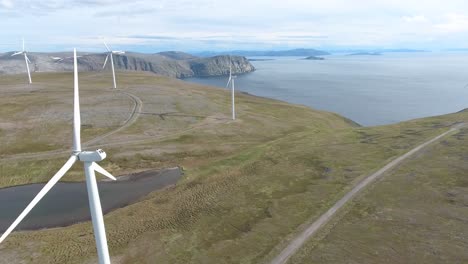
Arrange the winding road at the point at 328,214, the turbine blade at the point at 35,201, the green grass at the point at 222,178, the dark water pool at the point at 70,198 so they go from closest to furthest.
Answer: the turbine blade at the point at 35,201 < the winding road at the point at 328,214 < the green grass at the point at 222,178 < the dark water pool at the point at 70,198

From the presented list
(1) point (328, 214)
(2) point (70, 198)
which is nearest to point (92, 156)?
(1) point (328, 214)

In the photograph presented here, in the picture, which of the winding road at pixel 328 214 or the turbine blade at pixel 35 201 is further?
the winding road at pixel 328 214

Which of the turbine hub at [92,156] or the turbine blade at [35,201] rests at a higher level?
the turbine hub at [92,156]

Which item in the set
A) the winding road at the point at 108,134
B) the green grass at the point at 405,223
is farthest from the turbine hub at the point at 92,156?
the winding road at the point at 108,134

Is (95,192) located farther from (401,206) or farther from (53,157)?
(53,157)

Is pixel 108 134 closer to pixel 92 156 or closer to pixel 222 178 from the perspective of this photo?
pixel 222 178

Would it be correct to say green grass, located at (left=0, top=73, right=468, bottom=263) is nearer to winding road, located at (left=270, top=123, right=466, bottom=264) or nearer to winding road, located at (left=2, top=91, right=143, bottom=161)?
winding road, located at (left=270, top=123, right=466, bottom=264)

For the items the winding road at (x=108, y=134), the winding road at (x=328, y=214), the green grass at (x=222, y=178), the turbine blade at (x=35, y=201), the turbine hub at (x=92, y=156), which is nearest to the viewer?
the turbine blade at (x=35, y=201)

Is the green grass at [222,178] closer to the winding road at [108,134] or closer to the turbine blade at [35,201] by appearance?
the winding road at [108,134]

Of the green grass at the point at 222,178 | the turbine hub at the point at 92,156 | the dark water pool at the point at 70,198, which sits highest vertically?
the turbine hub at the point at 92,156
